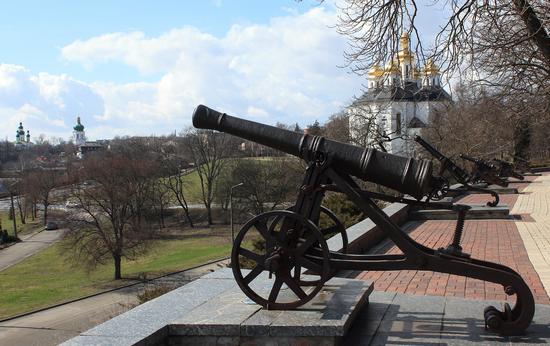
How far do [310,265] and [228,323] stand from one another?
A: 2.63 feet

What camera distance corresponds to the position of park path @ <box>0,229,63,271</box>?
141 ft

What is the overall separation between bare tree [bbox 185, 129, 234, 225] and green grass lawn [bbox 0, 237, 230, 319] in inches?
476

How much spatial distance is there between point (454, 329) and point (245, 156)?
188 ft

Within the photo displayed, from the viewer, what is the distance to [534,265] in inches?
320

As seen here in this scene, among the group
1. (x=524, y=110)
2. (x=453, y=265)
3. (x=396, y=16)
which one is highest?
(x=396, y=16)

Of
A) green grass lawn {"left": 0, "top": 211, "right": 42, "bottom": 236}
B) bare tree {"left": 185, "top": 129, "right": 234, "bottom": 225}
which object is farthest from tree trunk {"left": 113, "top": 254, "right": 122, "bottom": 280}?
green grass lawn {"left": 0, "top": 211, "right": 42, "bottom": 236}

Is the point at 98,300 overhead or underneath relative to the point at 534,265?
underneath

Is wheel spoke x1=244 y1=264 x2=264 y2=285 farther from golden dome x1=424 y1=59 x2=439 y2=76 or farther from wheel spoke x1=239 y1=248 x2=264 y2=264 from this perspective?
golden dome x1=424 y1=59 x2=439 y2=76

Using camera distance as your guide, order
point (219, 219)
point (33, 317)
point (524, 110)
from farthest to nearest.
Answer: point (219, 219), point (33, 317), point (524, 110)

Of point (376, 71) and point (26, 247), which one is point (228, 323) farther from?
point (26, 247)

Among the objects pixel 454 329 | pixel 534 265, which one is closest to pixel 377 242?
pixel 534 265

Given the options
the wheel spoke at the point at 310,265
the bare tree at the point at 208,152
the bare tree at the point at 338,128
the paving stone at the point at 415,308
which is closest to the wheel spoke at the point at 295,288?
the wheel spoke at the point at 310,265

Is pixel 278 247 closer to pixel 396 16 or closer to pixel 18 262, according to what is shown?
pixel 396 16

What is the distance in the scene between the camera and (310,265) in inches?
181
